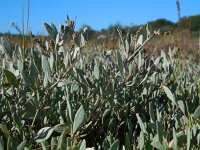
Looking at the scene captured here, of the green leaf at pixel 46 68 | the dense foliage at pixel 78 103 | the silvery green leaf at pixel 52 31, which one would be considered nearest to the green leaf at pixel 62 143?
the dense foliage at pixel 78 103

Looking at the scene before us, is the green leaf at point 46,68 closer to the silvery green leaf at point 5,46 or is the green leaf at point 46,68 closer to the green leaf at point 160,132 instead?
the silvery green leaf at point 5,46

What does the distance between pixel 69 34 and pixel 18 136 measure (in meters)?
0.36

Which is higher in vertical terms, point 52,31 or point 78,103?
point 52,31

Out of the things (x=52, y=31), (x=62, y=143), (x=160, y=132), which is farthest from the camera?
(x=52, y=31)

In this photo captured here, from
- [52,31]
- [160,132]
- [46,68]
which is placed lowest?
[160,132]

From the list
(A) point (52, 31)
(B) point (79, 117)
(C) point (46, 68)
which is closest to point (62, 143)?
(B) point (79, 117)

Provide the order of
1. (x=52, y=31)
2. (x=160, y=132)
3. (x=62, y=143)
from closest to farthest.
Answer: (x=62, y=143)
(x=160, y=132)
(x=52, y=31)

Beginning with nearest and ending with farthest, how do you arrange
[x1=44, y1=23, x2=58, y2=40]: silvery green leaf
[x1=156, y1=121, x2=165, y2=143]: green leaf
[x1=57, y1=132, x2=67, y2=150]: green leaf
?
[x1=57, y1=132, x2=67, y2=150]: green leaf → [x1=156, y1=121, x2=165, y2=143]: green leaf → [x1=44, y1=23, x2=58, y2=40]: silvery green leaf

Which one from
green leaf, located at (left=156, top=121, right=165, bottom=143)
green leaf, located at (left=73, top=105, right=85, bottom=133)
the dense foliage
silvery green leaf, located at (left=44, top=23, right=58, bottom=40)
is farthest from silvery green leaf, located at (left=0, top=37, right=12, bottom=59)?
green leaf, located at (left=156, top=121, right=165, bottom=143)

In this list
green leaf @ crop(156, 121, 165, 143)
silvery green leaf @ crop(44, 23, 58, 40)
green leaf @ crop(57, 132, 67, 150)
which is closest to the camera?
green leaf @ crop(57, 132, 67, 150)

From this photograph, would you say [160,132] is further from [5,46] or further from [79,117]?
[5,46]

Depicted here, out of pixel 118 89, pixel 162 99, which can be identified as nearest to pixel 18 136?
pixel 118 89

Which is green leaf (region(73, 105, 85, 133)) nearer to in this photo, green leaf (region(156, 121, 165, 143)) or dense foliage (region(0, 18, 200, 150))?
dense foliage (region(0, 18, 200, 150))

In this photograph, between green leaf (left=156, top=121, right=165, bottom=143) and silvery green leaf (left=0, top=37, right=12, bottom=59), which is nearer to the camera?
green leaf (left=156, top=121, right=165, bottom=143)
